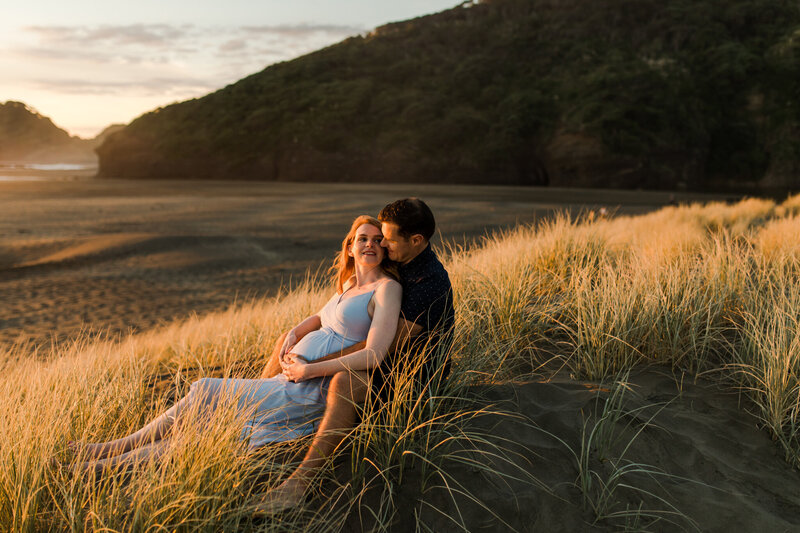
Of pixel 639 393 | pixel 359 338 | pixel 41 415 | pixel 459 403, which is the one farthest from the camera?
pixel 639 393

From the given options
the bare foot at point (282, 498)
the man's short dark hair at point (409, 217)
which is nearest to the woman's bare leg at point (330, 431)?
the bare foot at point (282, 498)

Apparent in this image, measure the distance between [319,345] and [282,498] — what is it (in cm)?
80

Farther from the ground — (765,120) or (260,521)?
(765,120)

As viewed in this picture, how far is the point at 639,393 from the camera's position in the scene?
3.32 metres

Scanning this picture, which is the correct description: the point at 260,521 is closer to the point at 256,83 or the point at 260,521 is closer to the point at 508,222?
the point at 508,222

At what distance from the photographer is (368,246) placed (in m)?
2.87

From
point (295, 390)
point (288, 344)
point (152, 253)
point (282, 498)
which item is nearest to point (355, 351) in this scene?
→ point (295, 390)

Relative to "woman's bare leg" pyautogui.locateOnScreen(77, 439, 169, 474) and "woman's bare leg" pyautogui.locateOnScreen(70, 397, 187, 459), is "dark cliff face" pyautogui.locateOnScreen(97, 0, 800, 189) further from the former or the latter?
"woman's bare leg" pyautogui.locateOnScreen(77, 439, 169, 474)

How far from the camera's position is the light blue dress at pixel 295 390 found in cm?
266

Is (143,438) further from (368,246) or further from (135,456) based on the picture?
(368,246)

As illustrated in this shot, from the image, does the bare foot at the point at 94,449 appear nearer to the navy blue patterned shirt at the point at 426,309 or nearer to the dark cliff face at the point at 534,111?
the navy blue patterned shirt at the point at 426,309

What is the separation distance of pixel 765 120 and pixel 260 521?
62.4m

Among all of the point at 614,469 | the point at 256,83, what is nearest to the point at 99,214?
the point at 614,469

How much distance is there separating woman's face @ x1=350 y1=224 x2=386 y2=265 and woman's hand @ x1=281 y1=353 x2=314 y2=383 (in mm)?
581
